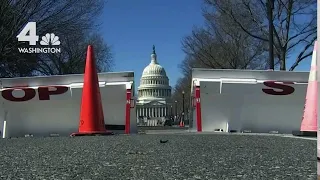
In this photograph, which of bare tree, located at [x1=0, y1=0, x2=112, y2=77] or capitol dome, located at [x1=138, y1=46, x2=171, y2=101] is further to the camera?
capitol dome, located at [x1=138, y1=46, x2=171, y2=101]

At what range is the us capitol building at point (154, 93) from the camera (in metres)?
98.1

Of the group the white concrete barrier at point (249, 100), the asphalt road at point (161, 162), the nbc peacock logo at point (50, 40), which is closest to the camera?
the asphalt road at point (161, 162)

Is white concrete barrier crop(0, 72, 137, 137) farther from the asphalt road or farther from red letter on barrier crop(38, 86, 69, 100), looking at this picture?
the asphalt road

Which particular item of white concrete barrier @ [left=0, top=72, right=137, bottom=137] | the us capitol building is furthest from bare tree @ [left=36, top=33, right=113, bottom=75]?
the us capitol building

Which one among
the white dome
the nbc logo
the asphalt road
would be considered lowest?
the asphalt road

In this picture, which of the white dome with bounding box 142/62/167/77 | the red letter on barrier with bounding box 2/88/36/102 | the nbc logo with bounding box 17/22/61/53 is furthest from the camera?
the white dome with bounding box 142/62/167/77

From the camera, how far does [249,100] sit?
11945mm

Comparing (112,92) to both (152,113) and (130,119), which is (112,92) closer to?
(130,119)

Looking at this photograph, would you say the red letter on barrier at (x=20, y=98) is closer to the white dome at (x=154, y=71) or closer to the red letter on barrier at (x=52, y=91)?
the red letter on barrier at (x=52, y=91)

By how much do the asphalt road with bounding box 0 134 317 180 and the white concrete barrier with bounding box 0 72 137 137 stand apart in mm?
4952

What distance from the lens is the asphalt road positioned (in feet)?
14.1

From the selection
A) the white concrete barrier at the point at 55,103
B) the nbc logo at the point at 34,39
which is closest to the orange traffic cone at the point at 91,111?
the white concrete barrier at the point at 55,103

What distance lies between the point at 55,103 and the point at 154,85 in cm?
9136

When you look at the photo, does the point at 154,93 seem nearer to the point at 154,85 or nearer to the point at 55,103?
the point at 154,85
